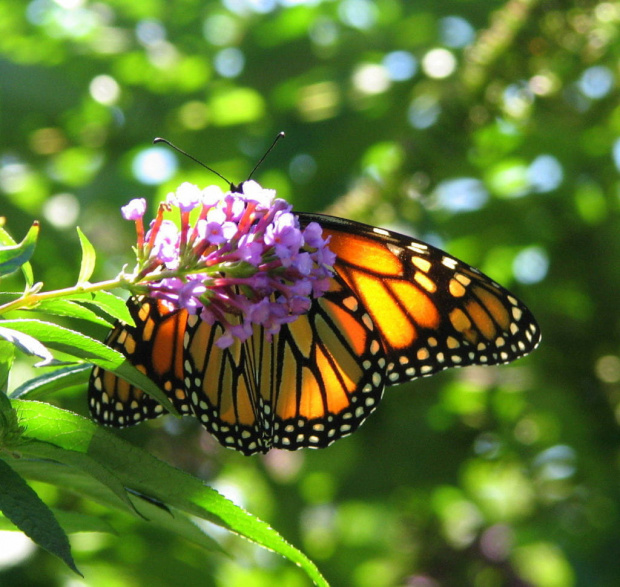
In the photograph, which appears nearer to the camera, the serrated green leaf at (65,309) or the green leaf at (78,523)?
the serrated green leaf at (65,309)

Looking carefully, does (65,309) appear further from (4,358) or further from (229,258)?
(229,258)

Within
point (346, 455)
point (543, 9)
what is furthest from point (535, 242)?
point (346, 455)

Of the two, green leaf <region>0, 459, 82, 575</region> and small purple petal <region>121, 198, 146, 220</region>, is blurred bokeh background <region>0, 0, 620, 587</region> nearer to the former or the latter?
small purple petal <region>121, 198, 146, 220</region>

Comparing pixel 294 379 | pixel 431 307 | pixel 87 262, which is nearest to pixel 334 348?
pixel 294 379

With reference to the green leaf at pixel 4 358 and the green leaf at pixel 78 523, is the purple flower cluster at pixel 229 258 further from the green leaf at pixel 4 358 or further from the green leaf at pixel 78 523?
the green leaf at pixel 78 523

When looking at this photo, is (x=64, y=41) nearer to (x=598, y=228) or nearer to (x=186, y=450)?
(x=186, y=450)

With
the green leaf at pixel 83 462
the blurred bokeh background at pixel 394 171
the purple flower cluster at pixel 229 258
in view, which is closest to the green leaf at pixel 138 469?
the green leaf at pixel 83 462

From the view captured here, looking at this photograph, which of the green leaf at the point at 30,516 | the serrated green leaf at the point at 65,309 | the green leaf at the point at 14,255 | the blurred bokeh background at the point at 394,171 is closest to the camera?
the green leaf at the point at 30,516
